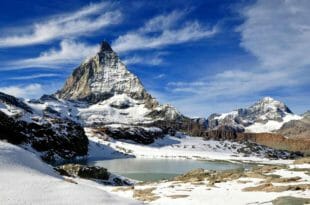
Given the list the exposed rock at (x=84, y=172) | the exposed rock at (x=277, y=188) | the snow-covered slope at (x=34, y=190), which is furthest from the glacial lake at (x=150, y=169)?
the exposed rock at (x=277, y=188)

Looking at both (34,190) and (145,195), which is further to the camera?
(145,195)

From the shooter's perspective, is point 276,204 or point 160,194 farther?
point 160,194

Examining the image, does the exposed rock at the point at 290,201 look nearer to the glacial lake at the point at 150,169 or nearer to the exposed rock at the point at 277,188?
the exposed rock at the point at 277,188

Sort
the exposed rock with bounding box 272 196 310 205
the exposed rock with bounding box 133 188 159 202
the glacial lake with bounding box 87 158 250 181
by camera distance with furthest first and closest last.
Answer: the glacial lake with bounding box 87 158 250 181 < the exposed rock with bounding box 133 188 159 202 < the exposed rock with bounding box 272 196 310 205

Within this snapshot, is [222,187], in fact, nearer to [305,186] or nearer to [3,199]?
[305,186]

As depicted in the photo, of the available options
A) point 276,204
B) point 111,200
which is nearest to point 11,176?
point 111,200

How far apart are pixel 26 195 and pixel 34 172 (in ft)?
30.3

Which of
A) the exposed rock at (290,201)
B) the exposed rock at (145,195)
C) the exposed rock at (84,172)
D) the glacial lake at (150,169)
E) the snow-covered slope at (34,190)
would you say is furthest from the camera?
the glacial lake at (150,169)

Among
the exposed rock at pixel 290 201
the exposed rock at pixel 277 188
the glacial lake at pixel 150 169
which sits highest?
the exposed rock at pixel 277 188

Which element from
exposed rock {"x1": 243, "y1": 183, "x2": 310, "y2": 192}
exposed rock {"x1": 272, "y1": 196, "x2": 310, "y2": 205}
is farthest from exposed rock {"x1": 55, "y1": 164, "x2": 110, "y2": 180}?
exposed rock {"x1": 272, "y1": 196, "x2": 310, "y2": 205}

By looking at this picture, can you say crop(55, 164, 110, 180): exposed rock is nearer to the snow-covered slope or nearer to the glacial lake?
the snow-covered slope

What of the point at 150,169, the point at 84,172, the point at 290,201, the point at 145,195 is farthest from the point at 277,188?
the point at 150,169

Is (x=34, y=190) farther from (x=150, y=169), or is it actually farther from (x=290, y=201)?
(x=150, y=169)

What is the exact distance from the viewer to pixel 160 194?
136 feet
